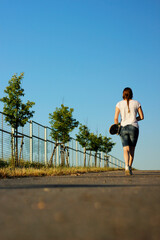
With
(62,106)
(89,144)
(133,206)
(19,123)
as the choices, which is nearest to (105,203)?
(133,206)

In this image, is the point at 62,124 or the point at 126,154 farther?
the point at 62,124

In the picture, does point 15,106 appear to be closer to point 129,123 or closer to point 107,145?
point 129,123

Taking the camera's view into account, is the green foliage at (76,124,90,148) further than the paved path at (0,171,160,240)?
Yes

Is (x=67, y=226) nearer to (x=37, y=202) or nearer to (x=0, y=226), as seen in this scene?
(x=0, y=226)

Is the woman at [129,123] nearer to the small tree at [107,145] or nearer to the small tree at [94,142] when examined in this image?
the small tree at [94,142]

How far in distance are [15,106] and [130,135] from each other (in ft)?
31.7

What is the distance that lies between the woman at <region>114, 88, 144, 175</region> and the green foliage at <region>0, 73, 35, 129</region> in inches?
350

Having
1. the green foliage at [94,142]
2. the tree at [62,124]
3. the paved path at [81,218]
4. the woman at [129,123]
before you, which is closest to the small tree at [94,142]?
the green foliage at [94,142]

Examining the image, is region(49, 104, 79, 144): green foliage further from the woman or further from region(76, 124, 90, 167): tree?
the woman

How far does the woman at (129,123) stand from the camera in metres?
8.14

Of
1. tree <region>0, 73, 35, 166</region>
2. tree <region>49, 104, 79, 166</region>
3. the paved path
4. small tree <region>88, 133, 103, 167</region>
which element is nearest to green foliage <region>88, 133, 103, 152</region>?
small tree <region>88, 133, 103, 167</region>

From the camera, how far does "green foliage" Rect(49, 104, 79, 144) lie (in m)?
24.0

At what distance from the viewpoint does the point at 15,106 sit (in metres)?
Answer: 16.9

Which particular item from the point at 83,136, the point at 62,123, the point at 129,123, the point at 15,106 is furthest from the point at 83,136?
the point at 129,123
